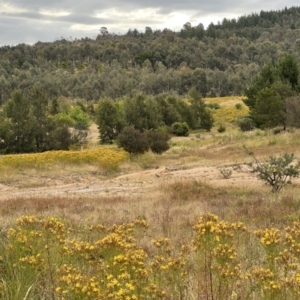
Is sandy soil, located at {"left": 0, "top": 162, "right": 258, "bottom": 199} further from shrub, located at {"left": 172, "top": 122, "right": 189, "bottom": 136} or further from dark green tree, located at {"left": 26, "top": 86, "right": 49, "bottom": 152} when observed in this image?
shrub, located at {"left": 172, "top": 122, "right": 189, "bottom": 136}

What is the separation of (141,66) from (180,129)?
83.1 m

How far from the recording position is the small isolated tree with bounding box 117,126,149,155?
3675 centimetres

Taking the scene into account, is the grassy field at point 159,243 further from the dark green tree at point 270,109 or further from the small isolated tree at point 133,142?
the dark green tree at point 270,109

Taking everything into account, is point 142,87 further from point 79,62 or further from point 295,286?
point 295,286

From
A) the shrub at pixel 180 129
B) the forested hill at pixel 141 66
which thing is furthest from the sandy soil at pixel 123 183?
→ the forested hill at pixel 141 66

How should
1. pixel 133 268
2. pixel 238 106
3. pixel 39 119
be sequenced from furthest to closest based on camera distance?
1. pixel 238 106
2. pixel 39 119
3. pixel 133 268

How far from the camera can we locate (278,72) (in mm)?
49406

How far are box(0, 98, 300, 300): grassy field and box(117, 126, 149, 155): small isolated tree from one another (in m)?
8.22

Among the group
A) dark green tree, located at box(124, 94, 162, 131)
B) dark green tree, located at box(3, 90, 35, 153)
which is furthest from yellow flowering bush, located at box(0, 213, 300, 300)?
dark green tree, located at box(124, 94, 162, 131)

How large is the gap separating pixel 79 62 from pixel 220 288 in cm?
15493

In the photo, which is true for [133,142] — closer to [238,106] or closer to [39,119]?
[39,119]

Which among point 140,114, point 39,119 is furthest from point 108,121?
point 39,119

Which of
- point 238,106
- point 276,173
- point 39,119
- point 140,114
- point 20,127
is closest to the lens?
point 276,173

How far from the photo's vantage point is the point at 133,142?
120 feet
